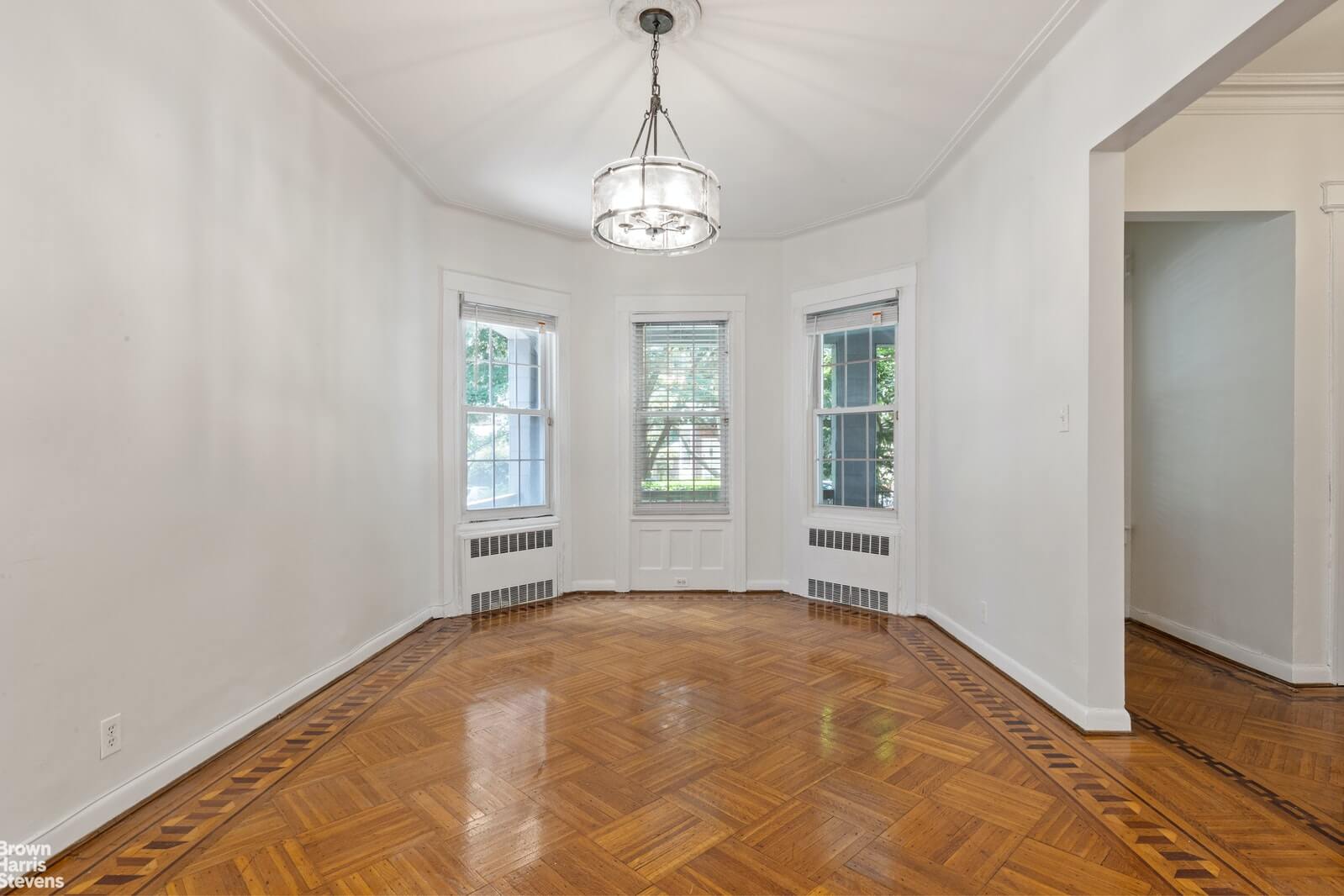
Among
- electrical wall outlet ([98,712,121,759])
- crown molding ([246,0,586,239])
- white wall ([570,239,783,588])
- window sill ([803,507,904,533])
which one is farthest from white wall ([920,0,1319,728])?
electrical wall outlet ([98,712,121,759])

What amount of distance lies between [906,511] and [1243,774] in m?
2.63

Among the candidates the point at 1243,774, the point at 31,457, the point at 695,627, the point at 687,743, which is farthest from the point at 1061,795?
the point at 31,457

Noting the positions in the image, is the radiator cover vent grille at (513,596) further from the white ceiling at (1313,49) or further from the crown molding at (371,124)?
the white ceiling at (1313,49)

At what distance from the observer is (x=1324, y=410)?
347 centimetres

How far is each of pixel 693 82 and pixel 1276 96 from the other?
2961 millimetres

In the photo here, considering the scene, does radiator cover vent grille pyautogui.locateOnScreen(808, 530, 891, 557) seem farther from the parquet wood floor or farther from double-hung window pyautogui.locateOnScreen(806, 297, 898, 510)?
the parquet wood floor

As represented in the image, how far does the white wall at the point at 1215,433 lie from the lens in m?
3.57

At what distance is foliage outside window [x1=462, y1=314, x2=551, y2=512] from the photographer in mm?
5117

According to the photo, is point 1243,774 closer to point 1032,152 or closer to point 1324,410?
point 1324,410

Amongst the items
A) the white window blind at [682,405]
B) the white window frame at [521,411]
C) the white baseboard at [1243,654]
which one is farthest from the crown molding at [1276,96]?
the white window frame at [521,411]

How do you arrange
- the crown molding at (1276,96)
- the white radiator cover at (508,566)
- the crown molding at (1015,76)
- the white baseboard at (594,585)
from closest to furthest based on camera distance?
the crown molding at (1015,76)
the crown molding at (1276,96)
the white radiator cover at (508,566)
the white baseboard at (594,585)

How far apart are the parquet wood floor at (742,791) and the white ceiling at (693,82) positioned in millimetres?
2955

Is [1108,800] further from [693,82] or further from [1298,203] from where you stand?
[693,82]

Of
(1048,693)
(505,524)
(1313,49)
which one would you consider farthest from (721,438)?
(1313,49)
